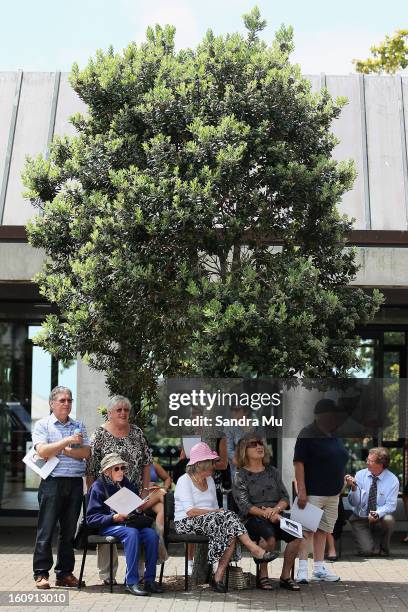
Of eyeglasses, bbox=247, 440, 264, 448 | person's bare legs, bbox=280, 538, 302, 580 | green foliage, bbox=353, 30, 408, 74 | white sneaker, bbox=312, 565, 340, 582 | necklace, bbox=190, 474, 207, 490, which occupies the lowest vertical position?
white sneaker, bbox=312, 565, 340, 582

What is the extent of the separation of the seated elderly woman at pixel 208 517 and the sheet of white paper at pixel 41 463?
3.91ft

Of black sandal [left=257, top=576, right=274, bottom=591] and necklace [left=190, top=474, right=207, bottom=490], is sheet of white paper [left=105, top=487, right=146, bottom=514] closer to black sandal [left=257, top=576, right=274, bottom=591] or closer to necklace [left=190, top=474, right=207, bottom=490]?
necklace [left=190, top=474, right=207, bottom=490]

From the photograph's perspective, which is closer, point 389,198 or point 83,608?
point 83,608

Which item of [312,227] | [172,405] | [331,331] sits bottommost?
[172,405]

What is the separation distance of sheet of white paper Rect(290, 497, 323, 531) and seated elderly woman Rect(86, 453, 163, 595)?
5.38ft

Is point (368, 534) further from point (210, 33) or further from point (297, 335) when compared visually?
point (210, 33)

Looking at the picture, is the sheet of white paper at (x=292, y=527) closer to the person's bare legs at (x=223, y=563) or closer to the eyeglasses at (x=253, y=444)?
the person's bare legs at (x=223, y=563)

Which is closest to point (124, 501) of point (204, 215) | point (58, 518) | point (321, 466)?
point (58, 518)

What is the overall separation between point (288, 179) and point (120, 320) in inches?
82.1

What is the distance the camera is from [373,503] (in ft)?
42.5

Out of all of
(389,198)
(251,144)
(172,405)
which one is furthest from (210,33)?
(389,198)

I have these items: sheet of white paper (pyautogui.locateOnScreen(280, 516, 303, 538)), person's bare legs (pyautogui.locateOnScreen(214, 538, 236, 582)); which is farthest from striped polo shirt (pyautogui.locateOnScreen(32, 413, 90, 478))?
sheet of white paper (pyautogui.locateOnScreen(280, 516, 303, 538))

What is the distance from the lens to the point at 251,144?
9.73 m

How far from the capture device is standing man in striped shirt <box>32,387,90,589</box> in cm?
958
